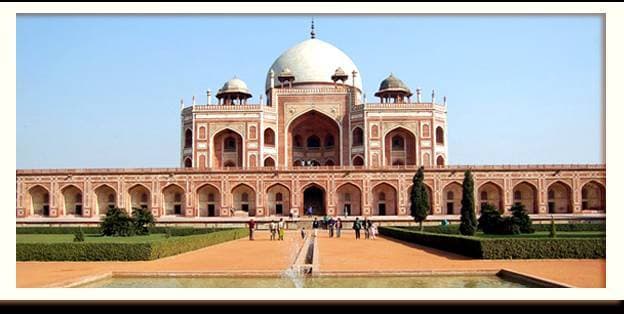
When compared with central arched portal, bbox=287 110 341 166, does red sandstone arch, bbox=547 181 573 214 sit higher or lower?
lower

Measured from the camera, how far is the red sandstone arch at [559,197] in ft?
67.3

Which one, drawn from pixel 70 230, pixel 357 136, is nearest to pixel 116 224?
pixel 70 230

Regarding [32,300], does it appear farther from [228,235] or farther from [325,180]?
[325,180]

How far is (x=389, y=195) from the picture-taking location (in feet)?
69.1

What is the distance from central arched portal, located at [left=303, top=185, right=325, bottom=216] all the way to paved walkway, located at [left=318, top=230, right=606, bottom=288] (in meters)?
11.8

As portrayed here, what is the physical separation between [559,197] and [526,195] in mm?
990

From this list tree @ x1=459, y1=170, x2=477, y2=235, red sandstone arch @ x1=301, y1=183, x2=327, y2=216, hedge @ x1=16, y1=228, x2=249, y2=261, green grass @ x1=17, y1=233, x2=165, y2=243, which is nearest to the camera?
hedge @ x1=16, y1=228, x2=249, y2=261

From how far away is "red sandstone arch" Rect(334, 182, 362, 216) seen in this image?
68.1ft

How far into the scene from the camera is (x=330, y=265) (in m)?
8.01

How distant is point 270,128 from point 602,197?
37.2ft

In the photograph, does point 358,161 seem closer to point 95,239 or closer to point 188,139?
point 188,139

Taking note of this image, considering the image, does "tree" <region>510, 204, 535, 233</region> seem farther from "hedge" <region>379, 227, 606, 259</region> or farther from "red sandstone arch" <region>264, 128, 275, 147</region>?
"red sandstone arch" <region>264, 128, 275, 147</region>

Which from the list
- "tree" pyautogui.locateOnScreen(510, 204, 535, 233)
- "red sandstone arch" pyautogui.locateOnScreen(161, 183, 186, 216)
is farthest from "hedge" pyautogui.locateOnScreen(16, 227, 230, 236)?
"tree" pyautogui.locateOnScreen(510, 204, 535, 233)

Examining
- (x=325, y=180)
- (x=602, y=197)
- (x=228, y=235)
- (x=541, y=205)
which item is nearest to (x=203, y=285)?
(x=228, y=235)
